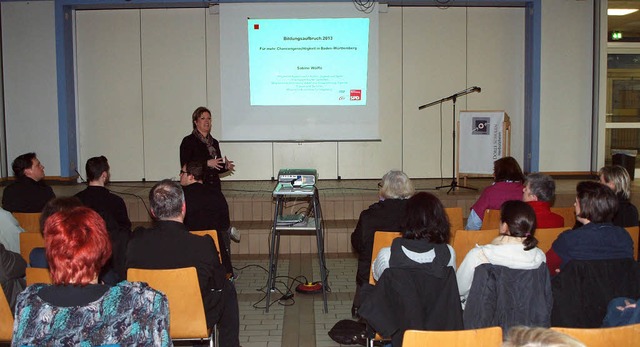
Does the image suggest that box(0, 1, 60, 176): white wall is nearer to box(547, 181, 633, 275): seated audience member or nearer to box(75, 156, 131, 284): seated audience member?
box(75, 156, 131, 284): seated audience member

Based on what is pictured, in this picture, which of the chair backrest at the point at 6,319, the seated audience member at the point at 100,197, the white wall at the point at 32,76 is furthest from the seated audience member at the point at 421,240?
the white wall at the point at 32,76

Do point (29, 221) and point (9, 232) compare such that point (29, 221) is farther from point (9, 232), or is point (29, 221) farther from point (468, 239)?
point (468, 239)

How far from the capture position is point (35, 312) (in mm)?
1854

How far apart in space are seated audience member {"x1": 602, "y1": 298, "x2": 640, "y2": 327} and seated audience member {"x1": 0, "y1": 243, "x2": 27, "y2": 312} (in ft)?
9.87

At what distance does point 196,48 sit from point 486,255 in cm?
711

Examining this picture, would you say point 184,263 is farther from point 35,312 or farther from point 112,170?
point 112,170

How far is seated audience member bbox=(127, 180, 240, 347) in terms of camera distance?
3014 mm

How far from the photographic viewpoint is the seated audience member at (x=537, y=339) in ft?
4.09

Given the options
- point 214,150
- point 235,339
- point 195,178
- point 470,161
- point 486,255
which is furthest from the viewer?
point 470,161

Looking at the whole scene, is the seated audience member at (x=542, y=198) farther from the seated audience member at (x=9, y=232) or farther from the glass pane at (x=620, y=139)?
the glass pane at (x=620, y=139)

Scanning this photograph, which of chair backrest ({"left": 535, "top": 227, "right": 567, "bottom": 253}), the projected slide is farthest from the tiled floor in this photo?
the projected slide

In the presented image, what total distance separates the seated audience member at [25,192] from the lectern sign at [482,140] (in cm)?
531

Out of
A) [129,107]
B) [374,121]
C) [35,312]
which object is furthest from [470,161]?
[35,312]

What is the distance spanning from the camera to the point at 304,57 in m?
8.52
